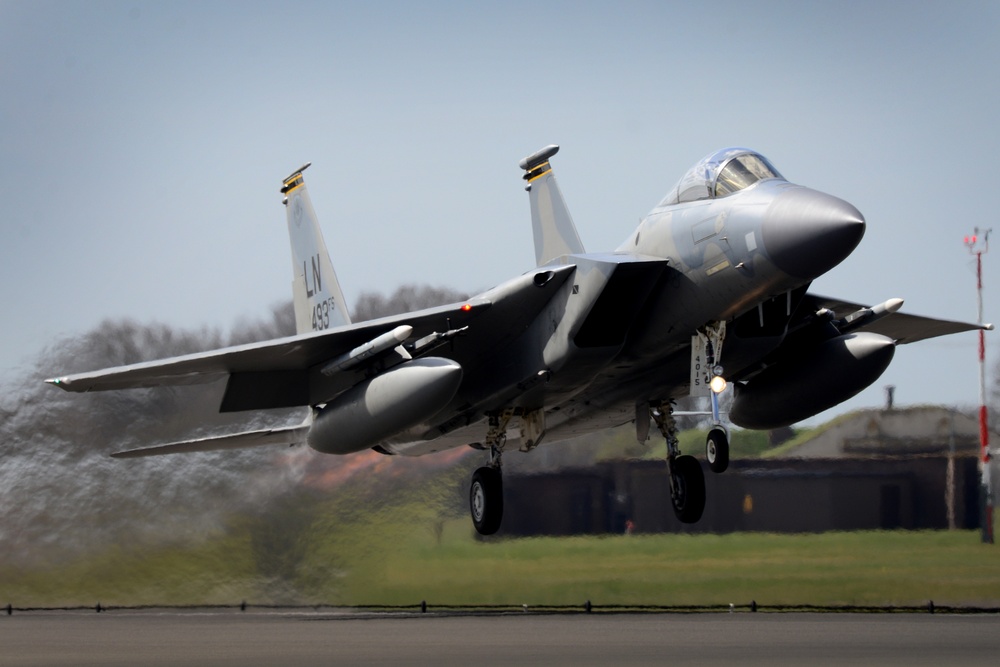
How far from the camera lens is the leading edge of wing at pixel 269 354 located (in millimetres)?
13891

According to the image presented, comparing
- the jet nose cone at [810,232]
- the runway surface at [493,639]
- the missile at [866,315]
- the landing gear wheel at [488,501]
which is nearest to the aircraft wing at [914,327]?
the missile at [866,315]

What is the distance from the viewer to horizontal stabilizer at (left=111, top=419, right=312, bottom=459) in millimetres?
16281

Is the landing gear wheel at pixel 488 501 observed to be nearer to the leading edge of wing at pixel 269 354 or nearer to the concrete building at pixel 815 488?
the leading edge of wing at pixel 269 354

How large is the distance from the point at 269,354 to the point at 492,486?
9.39 ft

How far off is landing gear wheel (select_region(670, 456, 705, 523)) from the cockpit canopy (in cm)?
291

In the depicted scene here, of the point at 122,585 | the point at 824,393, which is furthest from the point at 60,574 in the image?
the point at 824,393

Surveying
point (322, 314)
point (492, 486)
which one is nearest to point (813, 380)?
point (492, 486)

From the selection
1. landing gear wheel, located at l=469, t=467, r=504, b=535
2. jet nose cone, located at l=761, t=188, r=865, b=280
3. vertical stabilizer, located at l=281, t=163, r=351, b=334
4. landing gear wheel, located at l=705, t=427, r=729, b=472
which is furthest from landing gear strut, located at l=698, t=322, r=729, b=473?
vertical stabilizer, located at l=281, t=163, r=351, b=334

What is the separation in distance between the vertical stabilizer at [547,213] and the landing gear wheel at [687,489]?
9.94 feet

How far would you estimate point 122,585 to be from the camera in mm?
17469

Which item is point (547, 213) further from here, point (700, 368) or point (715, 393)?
point (715, 393)

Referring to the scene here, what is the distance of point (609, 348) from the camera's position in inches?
522

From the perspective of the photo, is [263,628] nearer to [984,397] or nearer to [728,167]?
[728,167]

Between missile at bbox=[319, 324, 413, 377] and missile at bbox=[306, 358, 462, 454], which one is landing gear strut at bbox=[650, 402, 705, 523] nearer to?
missile at bbox=[306, 358, 462, 454]
